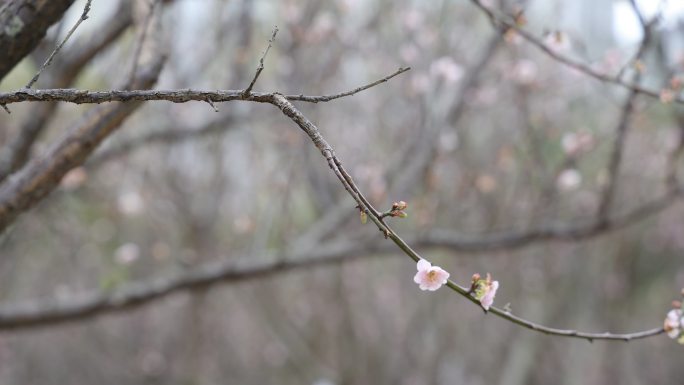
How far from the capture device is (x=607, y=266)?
672cm

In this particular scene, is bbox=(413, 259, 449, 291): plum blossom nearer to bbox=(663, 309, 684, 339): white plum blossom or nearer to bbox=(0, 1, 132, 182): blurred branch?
bbox=(663, 309, 684, 339): white plum blossom

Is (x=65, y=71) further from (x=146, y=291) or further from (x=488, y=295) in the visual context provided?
(x=488, y=295)

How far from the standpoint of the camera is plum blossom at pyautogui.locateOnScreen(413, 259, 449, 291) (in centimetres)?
130

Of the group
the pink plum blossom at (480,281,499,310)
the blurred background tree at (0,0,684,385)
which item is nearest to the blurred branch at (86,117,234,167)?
the blurred background tree at (0,0,684,385)

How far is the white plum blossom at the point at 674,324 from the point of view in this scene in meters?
1.49

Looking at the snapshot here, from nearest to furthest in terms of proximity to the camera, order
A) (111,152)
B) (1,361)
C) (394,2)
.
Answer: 1. (111,152)
2. (394,2)
3. (1,361)

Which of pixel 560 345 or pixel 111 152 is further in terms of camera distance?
pixel 560 345

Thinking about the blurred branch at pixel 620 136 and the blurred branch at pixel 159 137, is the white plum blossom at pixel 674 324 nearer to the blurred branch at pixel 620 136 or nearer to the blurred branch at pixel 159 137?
the blurred branch at pixel 620 136

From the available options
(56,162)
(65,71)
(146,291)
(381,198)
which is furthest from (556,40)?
(146,291)

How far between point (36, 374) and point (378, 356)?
5370 mm

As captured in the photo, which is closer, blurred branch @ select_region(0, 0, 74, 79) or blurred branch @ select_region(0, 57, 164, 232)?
blurred branch @ select_region(0, 0, 74, 79)

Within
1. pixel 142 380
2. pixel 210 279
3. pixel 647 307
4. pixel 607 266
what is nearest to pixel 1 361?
pixel 142 380

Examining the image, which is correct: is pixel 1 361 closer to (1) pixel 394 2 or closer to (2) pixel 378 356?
(2) pixel 378 356

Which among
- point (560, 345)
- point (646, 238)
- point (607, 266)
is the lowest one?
point (560, 345)
